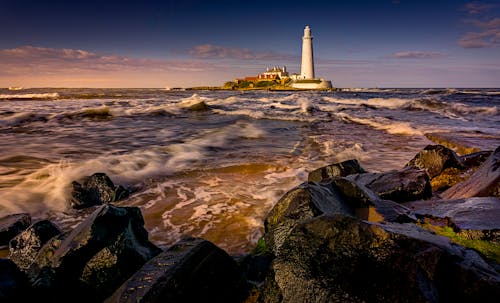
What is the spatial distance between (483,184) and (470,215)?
1.05m

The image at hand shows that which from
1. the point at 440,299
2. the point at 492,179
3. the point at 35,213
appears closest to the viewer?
the point at 440,299

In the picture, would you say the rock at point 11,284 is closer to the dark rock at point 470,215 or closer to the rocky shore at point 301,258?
the rocky shore at point 301,258

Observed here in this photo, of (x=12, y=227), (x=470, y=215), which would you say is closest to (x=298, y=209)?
(x=470, y=215)

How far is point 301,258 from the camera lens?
1714 mm

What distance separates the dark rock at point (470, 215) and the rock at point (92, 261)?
2490mm

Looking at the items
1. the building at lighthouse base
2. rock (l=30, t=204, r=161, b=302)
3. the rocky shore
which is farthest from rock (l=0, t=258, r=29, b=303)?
the building at lighthouse base

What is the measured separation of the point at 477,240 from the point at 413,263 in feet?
4.06

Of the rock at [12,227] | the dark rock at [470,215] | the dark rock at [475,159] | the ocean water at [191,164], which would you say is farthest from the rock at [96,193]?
the dark rock at [475,159]

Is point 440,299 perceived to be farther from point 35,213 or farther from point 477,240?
point 35,213

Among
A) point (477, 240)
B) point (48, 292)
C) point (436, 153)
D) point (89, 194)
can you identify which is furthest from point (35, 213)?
point (436, 153)

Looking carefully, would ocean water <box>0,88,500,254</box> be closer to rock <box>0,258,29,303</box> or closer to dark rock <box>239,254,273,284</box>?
dark rock <box>239,254,273,284</box>

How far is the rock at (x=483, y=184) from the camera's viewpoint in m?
3.38

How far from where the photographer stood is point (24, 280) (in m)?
2.11

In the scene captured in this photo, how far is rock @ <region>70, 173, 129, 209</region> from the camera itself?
4.73 meters
